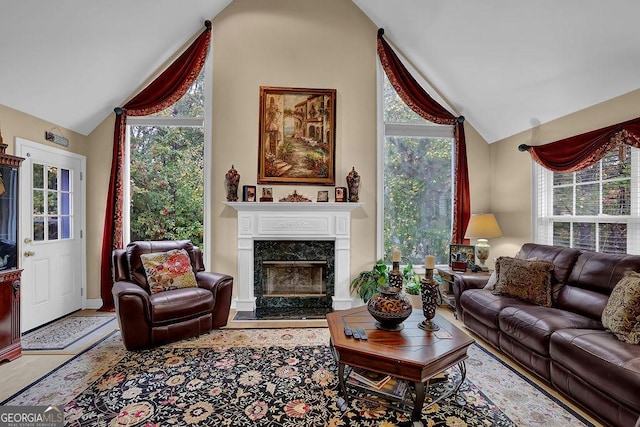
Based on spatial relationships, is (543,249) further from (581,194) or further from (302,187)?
(302,187)

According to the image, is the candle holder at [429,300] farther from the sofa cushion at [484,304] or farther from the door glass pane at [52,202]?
the door glass pane at [52,202]

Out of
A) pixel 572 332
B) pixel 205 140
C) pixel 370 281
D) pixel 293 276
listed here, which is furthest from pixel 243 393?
pixel 205 140

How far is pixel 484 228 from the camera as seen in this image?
3.92m

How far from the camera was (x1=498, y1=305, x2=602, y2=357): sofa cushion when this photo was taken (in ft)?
7.57

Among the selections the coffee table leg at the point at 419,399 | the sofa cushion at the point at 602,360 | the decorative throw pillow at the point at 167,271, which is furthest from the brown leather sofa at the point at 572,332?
the decorative throw pillow at the point at 167,271

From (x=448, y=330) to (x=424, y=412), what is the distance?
585 millimetres

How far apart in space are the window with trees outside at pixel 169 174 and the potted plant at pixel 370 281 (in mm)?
2370

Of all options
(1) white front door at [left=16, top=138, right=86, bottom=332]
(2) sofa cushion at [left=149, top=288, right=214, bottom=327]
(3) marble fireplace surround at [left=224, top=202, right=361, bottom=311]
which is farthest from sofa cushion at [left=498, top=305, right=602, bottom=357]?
(1) white front door at [left=16, top=138, right=86, bottom=332]

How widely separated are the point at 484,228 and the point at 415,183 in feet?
3.85

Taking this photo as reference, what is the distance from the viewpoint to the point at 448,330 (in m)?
2.26

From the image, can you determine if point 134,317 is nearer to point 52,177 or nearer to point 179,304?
point 179,304

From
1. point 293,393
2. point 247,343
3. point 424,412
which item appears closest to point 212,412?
point 293,393

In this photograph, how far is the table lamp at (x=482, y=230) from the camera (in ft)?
12.8

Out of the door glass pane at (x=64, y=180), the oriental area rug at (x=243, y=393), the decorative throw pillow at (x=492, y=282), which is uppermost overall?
the door glass pane at (x=64, y=180)
